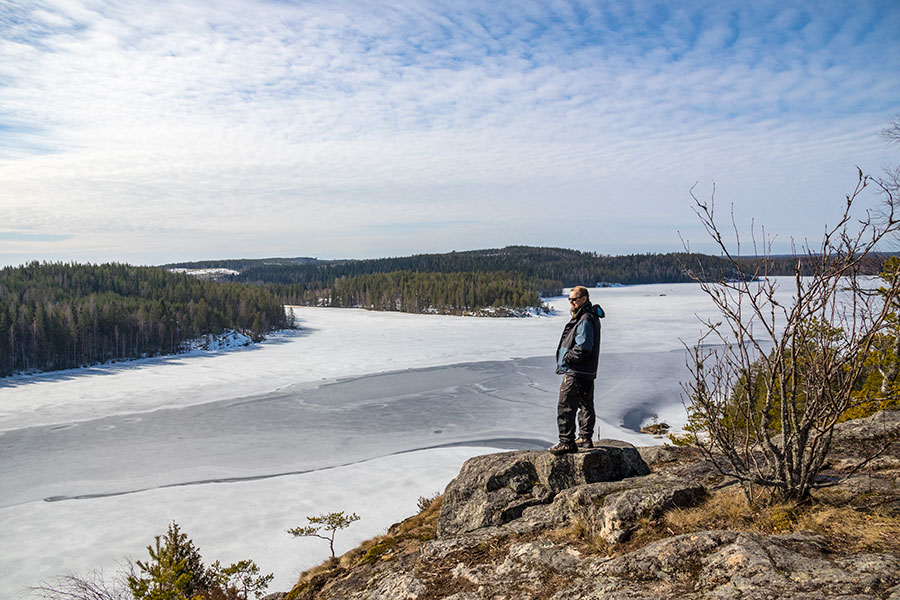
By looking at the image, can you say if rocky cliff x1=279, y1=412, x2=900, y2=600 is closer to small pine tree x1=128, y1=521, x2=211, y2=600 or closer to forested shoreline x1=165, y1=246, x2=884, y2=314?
small pine tree x1=128, y1=521, x2=211, y2=600

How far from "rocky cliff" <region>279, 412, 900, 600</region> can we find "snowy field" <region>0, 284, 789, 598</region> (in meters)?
7.24

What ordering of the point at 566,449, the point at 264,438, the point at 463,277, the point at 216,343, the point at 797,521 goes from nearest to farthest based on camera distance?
1. the point at 797,521
2. the point at 566,449
3. the point at 264,438
4. the point at 216,343
5. the point at 463,277

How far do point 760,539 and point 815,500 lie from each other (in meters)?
1.05

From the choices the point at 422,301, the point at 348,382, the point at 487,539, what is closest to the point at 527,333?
the point at 348,382

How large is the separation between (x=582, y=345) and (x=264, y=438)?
20.9m

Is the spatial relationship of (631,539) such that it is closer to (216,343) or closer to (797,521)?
(797,521)

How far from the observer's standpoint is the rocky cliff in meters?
3.58

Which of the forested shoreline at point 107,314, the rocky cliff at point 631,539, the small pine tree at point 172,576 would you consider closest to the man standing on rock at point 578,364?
the rocky cliff at point 631,539

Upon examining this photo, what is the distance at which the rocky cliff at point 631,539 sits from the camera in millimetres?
3582

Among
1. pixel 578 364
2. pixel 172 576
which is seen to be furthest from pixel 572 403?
pixel 172 576

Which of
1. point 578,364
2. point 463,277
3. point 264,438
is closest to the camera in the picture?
point 578,364

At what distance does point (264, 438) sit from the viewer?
2373 cm

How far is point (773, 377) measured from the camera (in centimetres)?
471

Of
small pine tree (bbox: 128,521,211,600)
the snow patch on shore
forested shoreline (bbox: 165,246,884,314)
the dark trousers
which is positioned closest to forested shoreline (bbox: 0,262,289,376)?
→ the snow patch on shore
